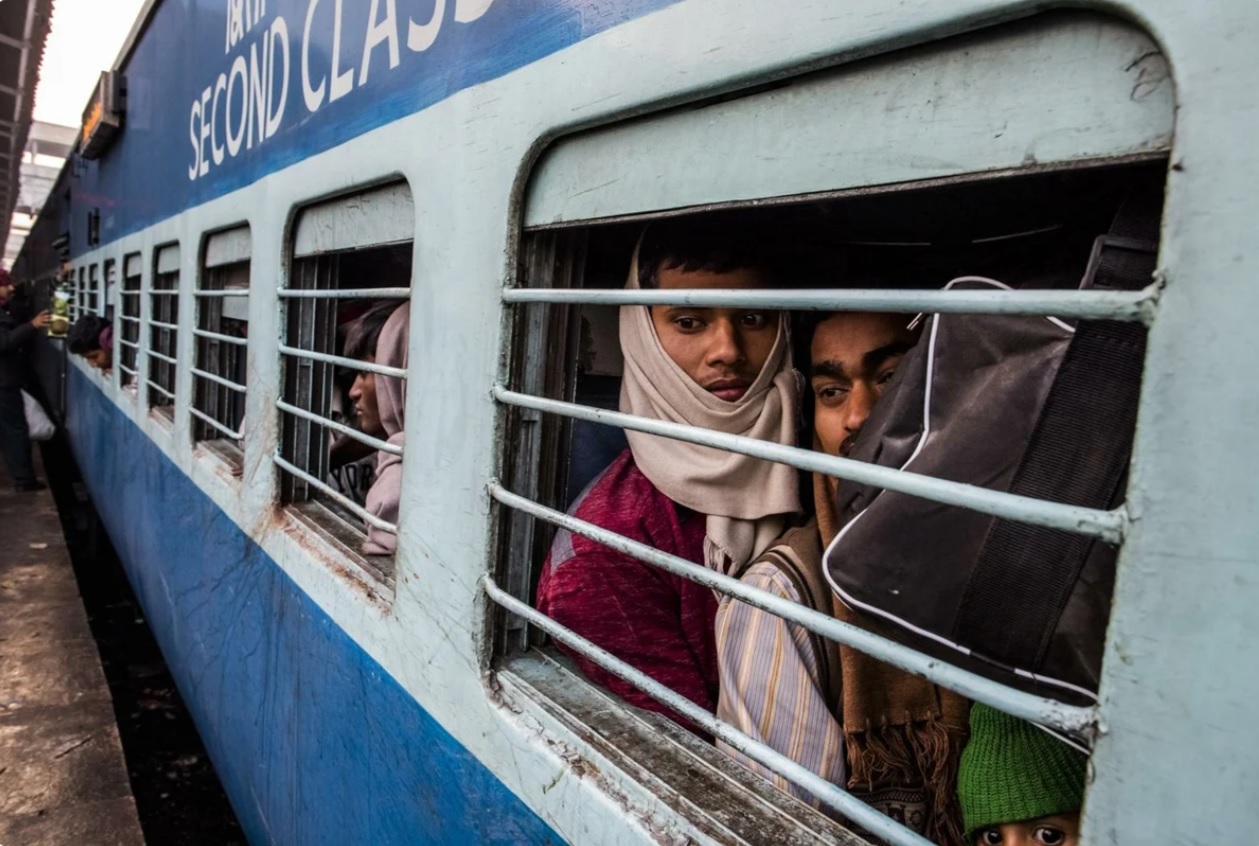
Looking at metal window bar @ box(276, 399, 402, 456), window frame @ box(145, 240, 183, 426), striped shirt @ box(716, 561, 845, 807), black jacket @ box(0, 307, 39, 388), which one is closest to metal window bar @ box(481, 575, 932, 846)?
striped shirt @ box(716, 561, 845, 807)

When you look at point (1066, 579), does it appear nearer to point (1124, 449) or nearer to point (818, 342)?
point (1124, 449)

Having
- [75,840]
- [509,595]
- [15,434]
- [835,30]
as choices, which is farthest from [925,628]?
[15,434]

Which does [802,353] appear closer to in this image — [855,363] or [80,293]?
[855,363]

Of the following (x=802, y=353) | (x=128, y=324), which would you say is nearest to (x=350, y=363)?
(x=802, y=353)

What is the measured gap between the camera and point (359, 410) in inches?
112

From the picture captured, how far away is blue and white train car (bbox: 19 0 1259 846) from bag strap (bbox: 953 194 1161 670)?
0.07 meters

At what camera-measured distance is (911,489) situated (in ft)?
2.55

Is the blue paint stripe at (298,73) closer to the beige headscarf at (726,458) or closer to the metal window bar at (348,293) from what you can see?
the metal window bar at (348,293)

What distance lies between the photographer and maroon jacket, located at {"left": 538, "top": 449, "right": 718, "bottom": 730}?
1464mm

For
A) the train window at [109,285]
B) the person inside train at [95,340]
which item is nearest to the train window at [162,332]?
the train window at [109,285]

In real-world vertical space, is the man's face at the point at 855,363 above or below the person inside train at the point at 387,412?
above

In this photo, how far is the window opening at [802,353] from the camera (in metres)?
0.78

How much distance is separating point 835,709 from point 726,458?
1.36 feet

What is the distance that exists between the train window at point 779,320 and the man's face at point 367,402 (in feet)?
3.34
